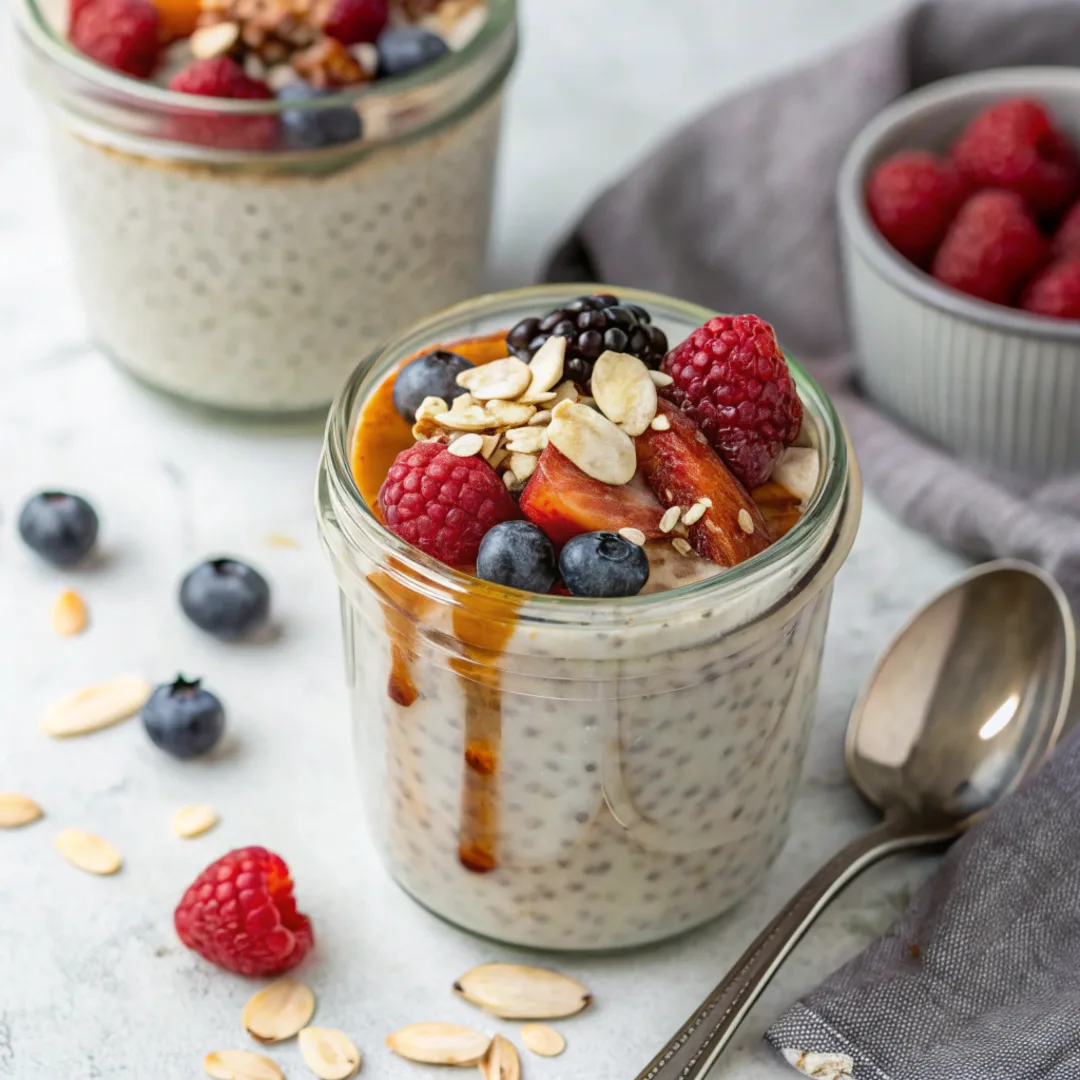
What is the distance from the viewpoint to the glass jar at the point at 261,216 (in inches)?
56.9

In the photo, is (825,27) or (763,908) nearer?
(763,908)

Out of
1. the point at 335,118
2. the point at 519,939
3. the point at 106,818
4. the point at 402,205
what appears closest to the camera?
the point at 519,939

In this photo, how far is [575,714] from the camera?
39.2 inches

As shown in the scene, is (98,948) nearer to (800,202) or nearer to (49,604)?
(49,604)

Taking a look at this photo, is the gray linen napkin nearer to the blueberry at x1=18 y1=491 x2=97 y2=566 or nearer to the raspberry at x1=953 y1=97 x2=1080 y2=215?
the raspberry at x1=953 y1=97 x2=1080 y2=215

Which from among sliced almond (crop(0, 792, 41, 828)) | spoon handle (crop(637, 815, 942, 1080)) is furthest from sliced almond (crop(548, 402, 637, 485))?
sliced almond (crop(0, 792, 41, 828))

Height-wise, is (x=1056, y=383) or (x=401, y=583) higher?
(x=401, y=583)

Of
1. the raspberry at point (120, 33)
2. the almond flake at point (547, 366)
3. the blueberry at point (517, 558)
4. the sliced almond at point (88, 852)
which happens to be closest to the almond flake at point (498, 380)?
the almond flake at point (547, 366)

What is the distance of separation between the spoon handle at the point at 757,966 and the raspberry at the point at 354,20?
0.91 meters

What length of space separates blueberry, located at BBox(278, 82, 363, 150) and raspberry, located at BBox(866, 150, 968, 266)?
1.89ft

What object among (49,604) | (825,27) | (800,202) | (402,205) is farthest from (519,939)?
(825,27)

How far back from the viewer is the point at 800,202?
5.88ft

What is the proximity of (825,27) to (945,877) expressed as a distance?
1.47 meters

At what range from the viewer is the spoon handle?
105 cm
